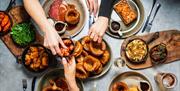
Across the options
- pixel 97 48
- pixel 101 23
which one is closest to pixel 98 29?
pixel 101 23

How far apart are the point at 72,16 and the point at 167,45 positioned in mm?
564

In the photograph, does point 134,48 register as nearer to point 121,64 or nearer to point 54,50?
point 121,64

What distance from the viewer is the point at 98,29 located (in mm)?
1970

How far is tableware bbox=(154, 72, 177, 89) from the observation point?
2195 millimetres

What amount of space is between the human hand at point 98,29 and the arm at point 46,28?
0.51 ft

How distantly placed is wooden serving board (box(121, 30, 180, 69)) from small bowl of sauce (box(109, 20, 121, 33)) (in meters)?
0.08

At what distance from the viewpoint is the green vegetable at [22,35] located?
2.18m

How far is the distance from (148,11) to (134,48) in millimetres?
255

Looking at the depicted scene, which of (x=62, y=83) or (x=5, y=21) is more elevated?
(x=5, y=21)

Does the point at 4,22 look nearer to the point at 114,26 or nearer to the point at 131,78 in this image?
the point at 114,26

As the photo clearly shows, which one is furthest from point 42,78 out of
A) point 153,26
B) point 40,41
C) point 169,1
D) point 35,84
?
point 169,1

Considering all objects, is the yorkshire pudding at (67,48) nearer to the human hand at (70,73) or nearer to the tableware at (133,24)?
the human hand at (70,73)

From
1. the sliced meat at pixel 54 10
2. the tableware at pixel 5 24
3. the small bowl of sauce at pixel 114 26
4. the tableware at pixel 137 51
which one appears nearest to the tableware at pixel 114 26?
the small bowl of sauce at pixel 114 26

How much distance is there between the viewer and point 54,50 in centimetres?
194
